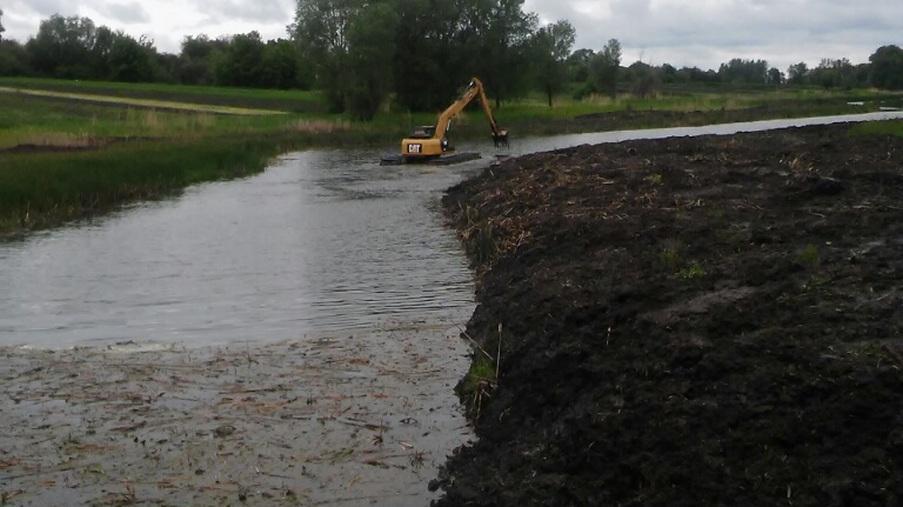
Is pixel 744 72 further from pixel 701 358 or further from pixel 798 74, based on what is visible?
pixel 701 358

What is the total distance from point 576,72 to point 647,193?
4519 inches

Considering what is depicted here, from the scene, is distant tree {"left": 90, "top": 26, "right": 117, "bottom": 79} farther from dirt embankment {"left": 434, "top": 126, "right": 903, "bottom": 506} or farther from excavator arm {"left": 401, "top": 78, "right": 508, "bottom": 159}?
dirt embankment {"left": 434, "top": 126, "right": 903, "bottom": 506}

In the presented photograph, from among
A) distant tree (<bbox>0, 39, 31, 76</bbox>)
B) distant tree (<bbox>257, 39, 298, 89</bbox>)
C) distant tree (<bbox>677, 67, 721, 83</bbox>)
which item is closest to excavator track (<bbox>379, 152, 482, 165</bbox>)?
distant tree (<bbox>257, 39, 298, 89</bbox>)

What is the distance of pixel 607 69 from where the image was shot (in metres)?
112

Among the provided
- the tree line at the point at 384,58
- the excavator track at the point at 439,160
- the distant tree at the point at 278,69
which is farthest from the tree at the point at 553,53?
the excavator track at the point at 439,160

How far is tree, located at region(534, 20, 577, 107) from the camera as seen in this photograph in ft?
265

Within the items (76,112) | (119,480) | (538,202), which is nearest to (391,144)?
(76,112)

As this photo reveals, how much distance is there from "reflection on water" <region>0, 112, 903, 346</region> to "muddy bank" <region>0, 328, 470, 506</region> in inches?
50.8

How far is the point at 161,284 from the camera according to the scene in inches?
627

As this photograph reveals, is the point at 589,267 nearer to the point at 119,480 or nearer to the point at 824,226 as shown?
the point at 824,226

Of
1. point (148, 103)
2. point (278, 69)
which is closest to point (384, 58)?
point (148, 103)

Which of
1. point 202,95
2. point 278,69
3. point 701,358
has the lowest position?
point 701,358

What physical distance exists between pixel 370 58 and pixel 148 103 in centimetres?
1903

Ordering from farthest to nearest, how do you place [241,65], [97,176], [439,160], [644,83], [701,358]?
[644,83] → [241,65] → [439,160] → [97,176] → [701,358]
